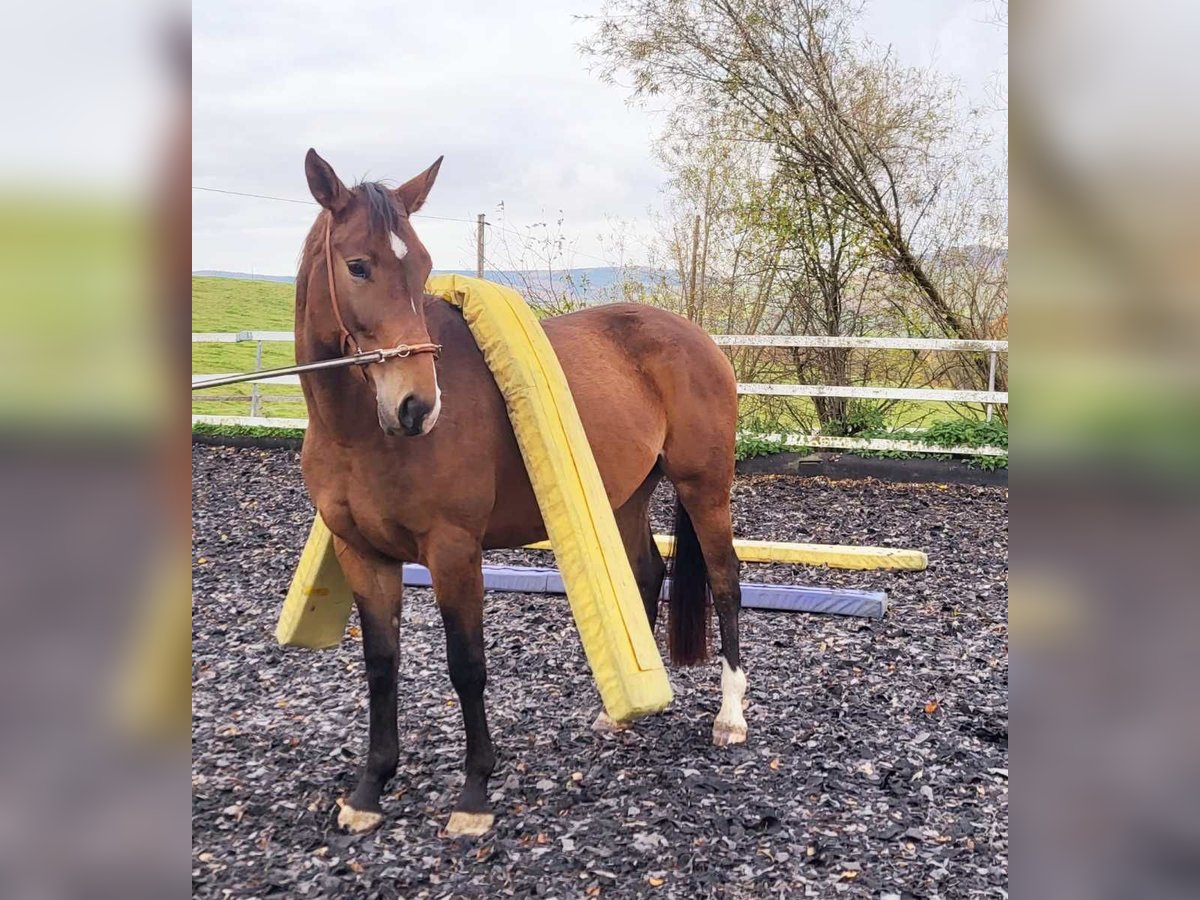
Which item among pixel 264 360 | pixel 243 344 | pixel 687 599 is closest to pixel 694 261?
pixel 264 360

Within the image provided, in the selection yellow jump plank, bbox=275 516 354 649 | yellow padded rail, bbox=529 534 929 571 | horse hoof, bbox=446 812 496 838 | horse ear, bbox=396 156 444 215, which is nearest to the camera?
horse ear, bbox=396 156 444 215

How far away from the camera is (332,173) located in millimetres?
2426

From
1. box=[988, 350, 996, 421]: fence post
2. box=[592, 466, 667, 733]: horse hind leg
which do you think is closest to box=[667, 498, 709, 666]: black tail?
box=[592, 466, 667, 733]: horse hind leg

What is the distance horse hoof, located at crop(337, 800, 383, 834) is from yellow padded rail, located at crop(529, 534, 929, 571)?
2.96m

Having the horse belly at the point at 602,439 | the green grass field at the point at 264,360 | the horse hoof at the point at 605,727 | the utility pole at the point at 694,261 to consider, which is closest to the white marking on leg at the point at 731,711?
the horse hoof at the point at 605,727

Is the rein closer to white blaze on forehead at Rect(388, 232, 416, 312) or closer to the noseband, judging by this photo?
the noseband

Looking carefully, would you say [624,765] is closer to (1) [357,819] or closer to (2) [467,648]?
(2) [467,648]

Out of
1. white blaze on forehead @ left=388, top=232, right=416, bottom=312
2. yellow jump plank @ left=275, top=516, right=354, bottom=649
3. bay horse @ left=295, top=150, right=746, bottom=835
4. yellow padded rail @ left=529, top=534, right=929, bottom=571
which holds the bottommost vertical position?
yellow padded rail @ left=529, top=534, right=929, bottom=571

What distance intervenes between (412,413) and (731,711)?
6.56 feet

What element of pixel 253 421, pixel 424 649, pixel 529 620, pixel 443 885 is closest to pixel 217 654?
pixel 424 649

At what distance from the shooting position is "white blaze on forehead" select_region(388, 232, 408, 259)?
2.41m

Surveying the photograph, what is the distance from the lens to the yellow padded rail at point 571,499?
2625mm

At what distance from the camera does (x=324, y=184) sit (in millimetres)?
2432
